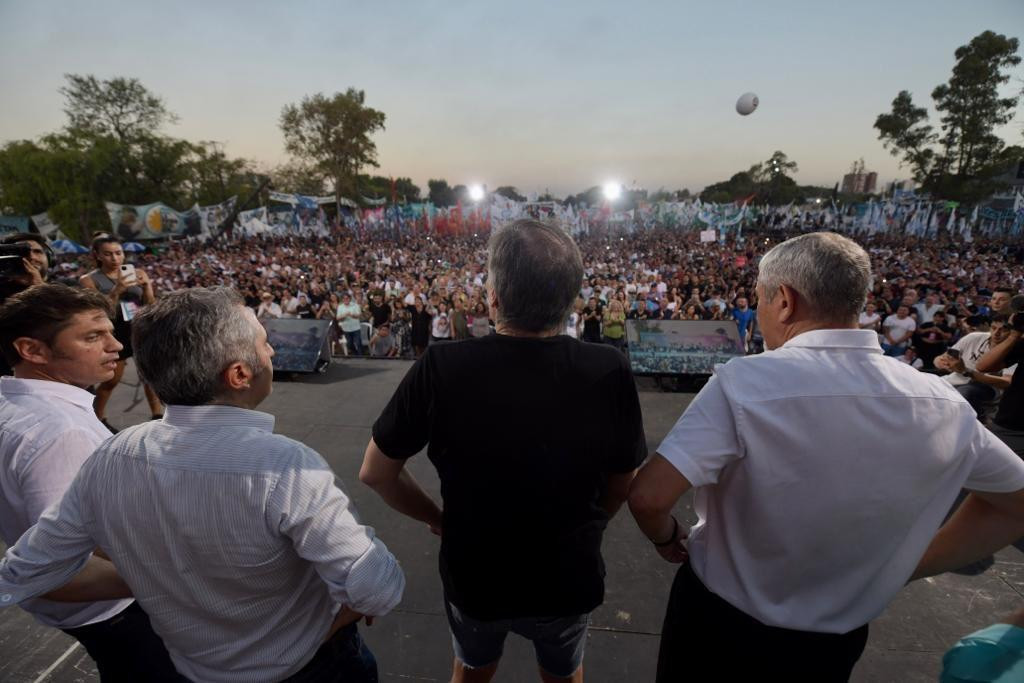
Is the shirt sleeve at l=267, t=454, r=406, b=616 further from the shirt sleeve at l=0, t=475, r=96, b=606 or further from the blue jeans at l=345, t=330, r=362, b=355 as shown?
the blue jeans at l=345, t=330, r=362, b=355

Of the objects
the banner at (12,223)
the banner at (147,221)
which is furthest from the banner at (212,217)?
the banner at (12,223)

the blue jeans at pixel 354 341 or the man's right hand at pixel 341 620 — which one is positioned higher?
the man's right hand at pixel 341 620

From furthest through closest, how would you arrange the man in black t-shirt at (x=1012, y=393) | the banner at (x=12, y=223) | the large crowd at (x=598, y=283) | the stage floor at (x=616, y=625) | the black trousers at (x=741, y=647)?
the banner at (x=12, y=223) < the large crowd at (x=598, y=283) < the man in black t-shirt at (x=1012, y=393) < the stage floor at (x=616, y=625) < the black trousers at (x=741, y=647)

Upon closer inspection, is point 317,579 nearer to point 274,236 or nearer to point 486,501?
point 486,501

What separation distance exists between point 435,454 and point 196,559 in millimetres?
580

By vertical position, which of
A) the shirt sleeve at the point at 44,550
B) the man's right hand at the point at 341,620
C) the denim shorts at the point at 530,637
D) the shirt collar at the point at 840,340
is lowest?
the denim shorts at the point at 530,637

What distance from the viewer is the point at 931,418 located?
3.34ft

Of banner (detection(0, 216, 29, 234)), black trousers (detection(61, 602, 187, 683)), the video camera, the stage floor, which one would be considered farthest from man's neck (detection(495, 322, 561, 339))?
banner (detection(0, 216, 29, 234))

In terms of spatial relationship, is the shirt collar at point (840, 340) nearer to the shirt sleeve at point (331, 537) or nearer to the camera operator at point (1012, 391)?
the shirt sleeve at point (331, 537)

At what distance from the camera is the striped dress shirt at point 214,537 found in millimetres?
918

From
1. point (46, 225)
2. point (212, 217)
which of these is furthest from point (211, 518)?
point (46, 225)

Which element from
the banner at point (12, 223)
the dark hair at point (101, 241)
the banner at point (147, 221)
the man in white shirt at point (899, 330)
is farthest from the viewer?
the banner at point (147, 221)

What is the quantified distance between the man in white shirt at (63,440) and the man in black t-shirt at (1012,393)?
4.77 metres

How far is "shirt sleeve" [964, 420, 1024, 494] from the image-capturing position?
1.09 m
